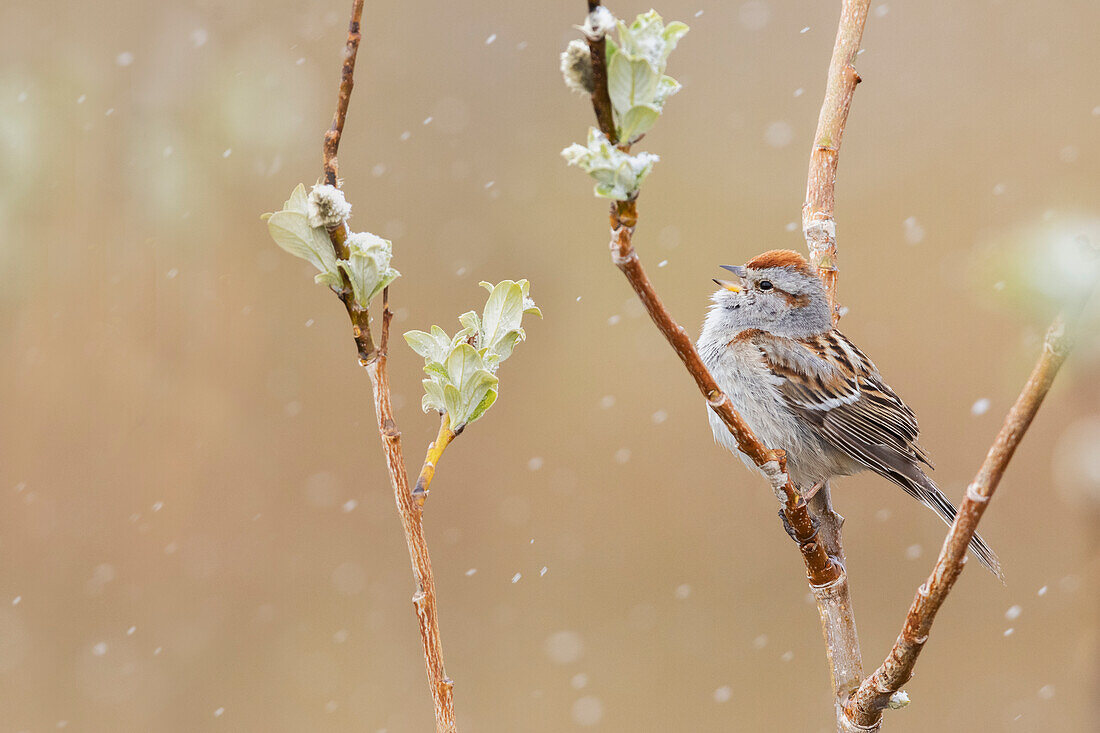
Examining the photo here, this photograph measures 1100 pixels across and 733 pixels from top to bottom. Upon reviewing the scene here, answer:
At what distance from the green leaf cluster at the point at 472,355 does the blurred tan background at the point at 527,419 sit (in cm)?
353

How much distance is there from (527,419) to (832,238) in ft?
12.4

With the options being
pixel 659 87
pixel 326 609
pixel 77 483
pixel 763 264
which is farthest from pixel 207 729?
pixel 659 87

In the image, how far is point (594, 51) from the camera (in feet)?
1.93

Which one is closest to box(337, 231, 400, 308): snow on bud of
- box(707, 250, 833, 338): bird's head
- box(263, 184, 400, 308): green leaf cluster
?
box(263, 184, 400, 308): green leaf cluster

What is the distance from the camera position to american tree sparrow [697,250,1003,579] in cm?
211

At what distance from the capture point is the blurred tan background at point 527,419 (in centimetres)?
439

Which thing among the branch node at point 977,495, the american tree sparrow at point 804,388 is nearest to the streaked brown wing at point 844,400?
the american tree sparrow at point 804,388

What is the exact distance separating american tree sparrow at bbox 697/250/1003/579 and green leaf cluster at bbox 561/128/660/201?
149 centimetres

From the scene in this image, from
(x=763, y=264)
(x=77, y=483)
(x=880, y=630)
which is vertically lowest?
(x=880, y=630)

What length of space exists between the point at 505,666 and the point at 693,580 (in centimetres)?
111

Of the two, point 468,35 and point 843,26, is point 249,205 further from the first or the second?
point 843,26

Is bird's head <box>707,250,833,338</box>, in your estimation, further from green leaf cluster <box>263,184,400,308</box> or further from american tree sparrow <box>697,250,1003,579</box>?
green leaf cluster <box>263,184,400,308</box>

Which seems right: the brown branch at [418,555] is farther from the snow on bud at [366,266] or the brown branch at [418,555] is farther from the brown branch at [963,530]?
the brown branch at [963,530]

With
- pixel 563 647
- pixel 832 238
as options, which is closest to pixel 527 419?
pixel 563 647
